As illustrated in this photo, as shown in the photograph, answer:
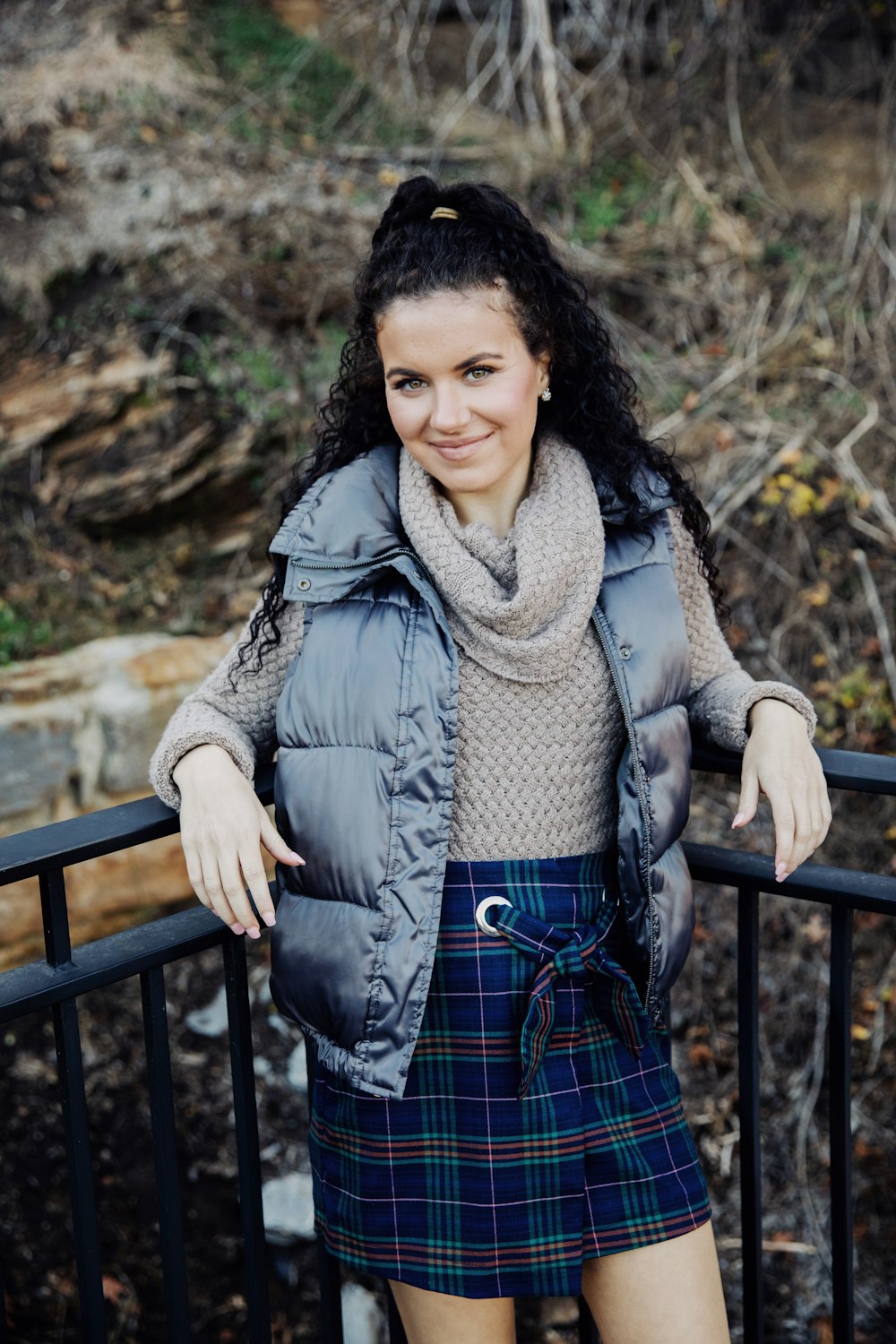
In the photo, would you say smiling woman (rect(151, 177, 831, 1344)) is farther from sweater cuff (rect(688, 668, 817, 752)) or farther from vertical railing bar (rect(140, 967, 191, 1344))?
vertical railing bar (rect(140, 967, 191, 1344))

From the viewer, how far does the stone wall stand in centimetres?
365

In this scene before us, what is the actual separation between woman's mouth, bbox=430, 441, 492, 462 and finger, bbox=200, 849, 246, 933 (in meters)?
0.63

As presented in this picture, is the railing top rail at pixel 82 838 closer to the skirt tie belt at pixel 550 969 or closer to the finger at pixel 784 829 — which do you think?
the skirt tie belt at pixel 550 969

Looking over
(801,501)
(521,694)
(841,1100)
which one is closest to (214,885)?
(521,694)

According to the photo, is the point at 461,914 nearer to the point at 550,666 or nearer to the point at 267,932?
the point at 550,666

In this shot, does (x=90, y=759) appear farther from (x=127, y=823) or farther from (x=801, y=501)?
(x=801, y=501)

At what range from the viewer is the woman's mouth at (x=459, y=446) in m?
1.60

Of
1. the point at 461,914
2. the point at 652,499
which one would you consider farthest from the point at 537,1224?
the point at 652,499

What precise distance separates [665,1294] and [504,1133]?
295 mm

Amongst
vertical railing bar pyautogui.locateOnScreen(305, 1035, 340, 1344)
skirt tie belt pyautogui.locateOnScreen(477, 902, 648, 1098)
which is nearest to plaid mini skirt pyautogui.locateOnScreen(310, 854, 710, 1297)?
skirt tie belt pyautogui.locateOnScreen(477, 902, 648, 1098)

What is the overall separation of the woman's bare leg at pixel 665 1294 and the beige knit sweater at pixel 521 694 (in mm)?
542

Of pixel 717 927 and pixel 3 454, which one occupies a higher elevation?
pixel 3 454

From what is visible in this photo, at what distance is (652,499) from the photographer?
1.69 metres

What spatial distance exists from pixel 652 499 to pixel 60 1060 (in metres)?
1.10
